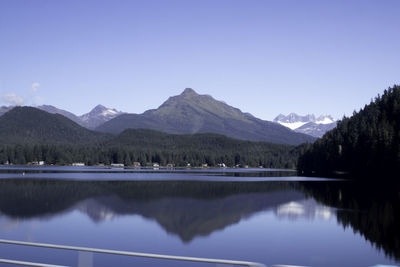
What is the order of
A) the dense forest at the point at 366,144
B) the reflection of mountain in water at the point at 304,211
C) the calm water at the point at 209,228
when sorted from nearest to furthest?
the calm water at the point at 209,228, the reflection of mountain in water at the point at 304,211, the dense forest at the point at 366,144

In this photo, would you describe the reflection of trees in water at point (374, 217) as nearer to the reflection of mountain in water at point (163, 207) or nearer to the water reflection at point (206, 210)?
the water reflection at point (206, 210)

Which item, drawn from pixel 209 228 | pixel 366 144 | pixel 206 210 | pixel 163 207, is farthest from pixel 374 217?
pixel 366 144

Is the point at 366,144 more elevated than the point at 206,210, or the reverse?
the point at 366,144

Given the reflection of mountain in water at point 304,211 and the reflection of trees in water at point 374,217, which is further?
the reflection of mountain in water at point 304,211

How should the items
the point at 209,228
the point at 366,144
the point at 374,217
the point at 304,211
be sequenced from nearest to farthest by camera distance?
1. the point at 209,228
2. the point at 374,217
3. the point at 304,211
4. the point at 366,144

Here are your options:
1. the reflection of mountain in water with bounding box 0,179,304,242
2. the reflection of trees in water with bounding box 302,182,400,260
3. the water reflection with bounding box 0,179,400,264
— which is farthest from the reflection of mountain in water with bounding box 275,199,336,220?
the reflection of mountain in water with bounding box 0,179,304,242

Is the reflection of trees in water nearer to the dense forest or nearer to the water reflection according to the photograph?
the water reflection

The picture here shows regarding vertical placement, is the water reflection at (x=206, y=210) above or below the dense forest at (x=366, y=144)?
below

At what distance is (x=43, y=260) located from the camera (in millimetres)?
21812

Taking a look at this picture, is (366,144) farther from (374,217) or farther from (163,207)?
(163,207)

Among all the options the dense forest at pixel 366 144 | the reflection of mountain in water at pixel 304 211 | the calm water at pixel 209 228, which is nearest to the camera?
the calm water at pixel 209 228

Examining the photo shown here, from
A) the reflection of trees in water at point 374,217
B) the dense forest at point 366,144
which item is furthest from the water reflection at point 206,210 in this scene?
the dense forest at point 366,144

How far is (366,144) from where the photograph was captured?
105688 mm

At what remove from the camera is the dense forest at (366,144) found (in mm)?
→ 92875
